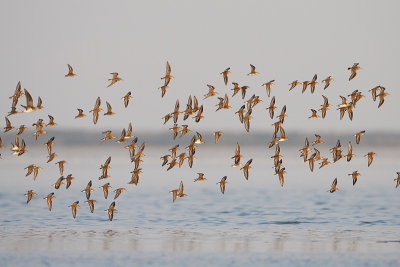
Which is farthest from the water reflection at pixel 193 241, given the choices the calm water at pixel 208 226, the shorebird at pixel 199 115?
the shorebird at pixel 199 115

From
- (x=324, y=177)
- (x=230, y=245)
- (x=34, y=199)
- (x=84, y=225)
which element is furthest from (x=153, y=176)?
(x=230, y=245)

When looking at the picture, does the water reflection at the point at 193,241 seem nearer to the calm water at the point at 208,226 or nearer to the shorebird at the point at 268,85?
the calm water at the point at 208,226

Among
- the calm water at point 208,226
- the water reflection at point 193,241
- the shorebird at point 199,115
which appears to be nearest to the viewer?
the calm water at point 208,226

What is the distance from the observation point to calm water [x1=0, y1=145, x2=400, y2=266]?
2942 cm

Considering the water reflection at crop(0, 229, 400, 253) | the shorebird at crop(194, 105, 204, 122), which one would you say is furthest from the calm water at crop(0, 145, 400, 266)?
the shorebird at crop(194, 105, 204, 122)

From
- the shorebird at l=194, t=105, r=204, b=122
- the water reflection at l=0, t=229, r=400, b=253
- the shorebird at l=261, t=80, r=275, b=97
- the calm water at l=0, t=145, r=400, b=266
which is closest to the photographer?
the calm water at l=0, t=145, r=400, b=266

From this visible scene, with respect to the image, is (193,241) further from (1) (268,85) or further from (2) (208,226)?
(1) (268,85)

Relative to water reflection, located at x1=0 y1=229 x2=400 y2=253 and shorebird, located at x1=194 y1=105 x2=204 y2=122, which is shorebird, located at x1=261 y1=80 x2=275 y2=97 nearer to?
shorebird, located at x1=194 y1=105 x2=204 y2=122

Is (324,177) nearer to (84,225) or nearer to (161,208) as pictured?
(161,208)

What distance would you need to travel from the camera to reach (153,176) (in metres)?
71.9

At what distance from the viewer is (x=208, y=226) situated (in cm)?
3728

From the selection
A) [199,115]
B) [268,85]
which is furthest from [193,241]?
[268,85]

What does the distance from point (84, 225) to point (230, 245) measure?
7734mm

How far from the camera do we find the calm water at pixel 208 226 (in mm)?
29422
